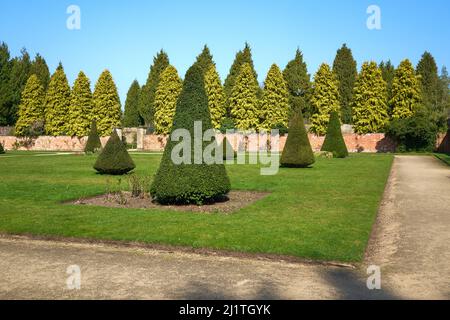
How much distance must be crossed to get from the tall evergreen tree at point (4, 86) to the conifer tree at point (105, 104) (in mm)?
15660

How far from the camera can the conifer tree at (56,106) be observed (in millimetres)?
57469

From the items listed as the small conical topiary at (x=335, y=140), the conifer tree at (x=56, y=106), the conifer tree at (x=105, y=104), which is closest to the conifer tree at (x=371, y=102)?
the small conical topiary at (x=335, y=140)

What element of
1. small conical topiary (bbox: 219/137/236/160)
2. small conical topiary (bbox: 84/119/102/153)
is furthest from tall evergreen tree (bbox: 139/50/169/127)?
small conical topiary (bbox: 219/137/236/160)

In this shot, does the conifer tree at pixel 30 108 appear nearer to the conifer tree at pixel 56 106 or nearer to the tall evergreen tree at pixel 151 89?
the conifer tree at pixel 56 106

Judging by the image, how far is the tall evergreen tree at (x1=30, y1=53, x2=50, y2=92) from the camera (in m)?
71.5

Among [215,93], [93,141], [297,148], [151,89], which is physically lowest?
[297,148]

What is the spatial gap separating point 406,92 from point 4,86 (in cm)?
5681

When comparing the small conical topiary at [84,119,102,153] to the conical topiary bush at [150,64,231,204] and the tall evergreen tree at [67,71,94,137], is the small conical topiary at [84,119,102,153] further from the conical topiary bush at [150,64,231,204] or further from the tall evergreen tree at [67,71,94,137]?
the conical topiary bush at [150,64,231,204]

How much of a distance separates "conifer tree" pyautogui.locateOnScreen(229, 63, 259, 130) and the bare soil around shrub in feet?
132

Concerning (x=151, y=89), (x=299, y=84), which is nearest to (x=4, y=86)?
(x=151, y=89)

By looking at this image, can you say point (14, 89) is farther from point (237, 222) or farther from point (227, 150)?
point (237, 222)

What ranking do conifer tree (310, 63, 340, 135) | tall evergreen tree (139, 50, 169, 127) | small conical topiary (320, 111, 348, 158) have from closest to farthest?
small conical topiary (320, 111, 348, 158) → conifer tree (310, 63, 340, 135) → tall evergreen tree (139, 50, 169, 127)

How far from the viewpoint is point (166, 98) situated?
181ft

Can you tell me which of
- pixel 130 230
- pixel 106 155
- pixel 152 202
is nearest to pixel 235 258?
pixel 130 230
